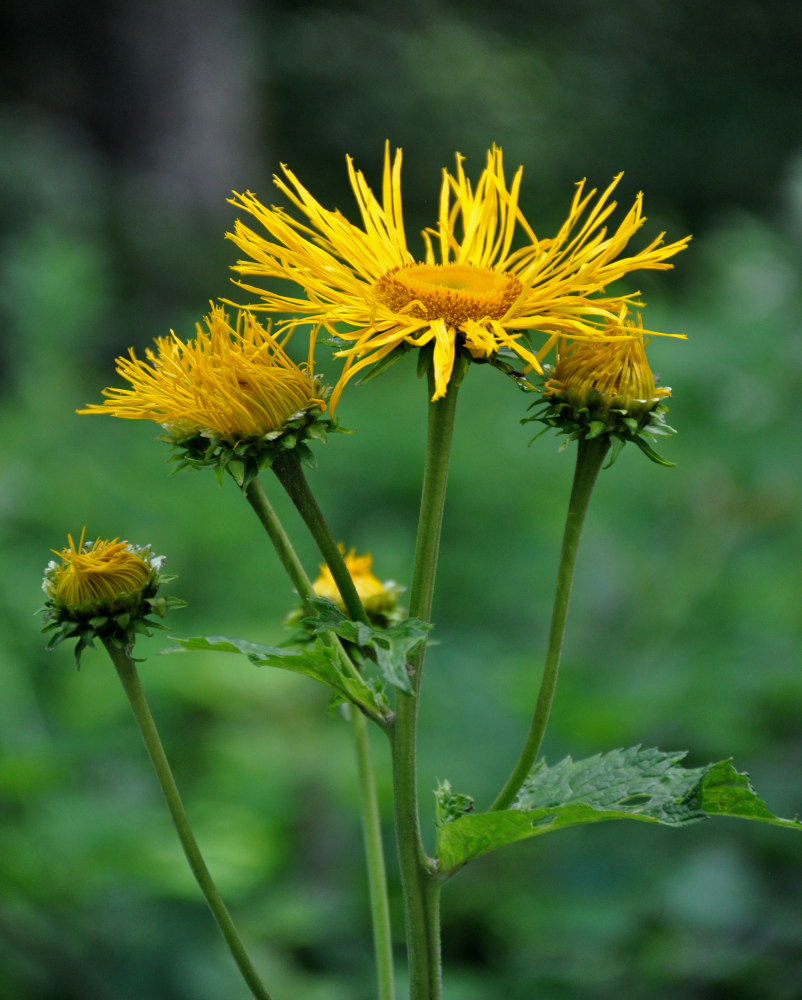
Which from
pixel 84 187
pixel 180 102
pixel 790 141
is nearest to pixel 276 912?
pixel 84 187

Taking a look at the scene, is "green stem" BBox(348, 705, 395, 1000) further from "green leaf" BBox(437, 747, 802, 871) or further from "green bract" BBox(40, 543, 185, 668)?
"green bract" BBox(40, 543, 185, 668)

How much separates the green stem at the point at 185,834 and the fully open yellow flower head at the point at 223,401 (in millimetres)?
314

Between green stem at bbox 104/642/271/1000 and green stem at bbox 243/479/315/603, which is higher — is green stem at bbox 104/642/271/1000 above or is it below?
below

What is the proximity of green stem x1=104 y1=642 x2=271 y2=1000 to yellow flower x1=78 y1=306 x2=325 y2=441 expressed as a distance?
13.0 inches

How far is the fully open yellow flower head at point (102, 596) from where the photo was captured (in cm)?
133

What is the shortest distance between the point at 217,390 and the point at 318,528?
22 centimetres

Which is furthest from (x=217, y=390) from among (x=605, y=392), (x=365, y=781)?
(x=365, y=781)

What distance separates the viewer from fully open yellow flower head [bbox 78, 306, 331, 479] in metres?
1.24

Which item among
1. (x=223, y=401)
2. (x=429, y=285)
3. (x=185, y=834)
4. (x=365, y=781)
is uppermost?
(x=429, y=285)

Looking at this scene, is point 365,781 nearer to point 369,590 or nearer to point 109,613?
point 369,590

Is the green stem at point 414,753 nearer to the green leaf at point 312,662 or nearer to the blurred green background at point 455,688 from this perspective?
the green leaf at point 312,662

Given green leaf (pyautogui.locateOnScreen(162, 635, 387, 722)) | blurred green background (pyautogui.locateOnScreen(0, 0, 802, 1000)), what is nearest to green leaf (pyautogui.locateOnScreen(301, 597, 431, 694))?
green leaf (pyautogui.locateOnScreen(162, 635, 387, 722))

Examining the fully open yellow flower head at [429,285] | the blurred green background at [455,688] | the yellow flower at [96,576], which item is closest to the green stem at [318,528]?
the fully open yellow flower head at [429,285]

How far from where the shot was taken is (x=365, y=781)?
1.50 m
